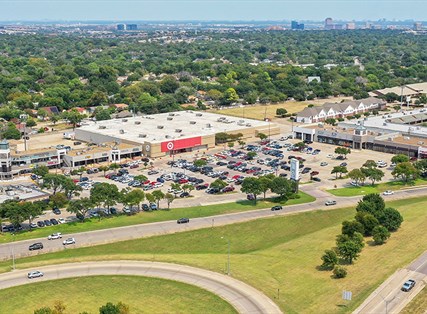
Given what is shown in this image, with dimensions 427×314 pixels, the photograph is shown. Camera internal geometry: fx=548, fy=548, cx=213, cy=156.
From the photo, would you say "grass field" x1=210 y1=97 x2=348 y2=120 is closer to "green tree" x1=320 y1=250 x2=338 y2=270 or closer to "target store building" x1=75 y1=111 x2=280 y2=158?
"target store building" x1=75 y1=111 x2=280 y2=158

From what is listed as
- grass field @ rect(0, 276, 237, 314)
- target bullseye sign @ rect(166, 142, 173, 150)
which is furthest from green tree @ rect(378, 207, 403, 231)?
target bullseye sign @ rect(166, 142, 173, 150)

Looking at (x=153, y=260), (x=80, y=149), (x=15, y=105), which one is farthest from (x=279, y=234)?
(x=15, y=105)

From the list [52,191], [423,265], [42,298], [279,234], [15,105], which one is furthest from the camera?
[15,105]

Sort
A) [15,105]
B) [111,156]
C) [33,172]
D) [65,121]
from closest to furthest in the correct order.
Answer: [33,172] < [111,156] < [65,121] < [15,105]

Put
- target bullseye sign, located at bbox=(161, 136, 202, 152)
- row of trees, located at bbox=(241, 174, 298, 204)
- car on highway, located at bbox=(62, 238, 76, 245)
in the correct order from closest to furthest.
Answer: car on highway, located at bbox=(62, 238, 76, 245) → row of trees, located at bbox=(241, 174, 298, 204) → target bullseye sign, located at bbox=(161, 136, 202, 152)

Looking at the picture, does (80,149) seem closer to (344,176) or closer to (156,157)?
(156,157)

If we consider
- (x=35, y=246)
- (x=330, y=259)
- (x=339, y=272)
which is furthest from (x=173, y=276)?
(x=35, y=246)

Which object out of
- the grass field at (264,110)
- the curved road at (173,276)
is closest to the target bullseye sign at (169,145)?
the grass field at (264,110)
